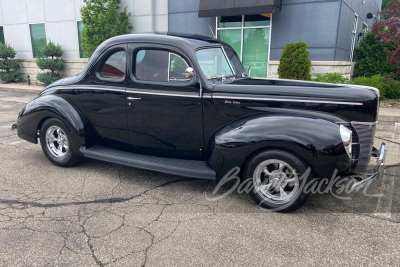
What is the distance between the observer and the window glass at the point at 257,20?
1118 cm

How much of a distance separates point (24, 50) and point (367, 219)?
18.1 m

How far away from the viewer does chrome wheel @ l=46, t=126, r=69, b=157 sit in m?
4.68

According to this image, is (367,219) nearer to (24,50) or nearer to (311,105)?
(311,105)

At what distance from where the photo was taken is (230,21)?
11828 millimetres

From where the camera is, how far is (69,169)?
465 centimetres

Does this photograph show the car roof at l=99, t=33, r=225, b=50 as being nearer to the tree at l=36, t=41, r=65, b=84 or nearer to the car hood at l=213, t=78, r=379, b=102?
the car hood at l=213, t=78, r=379, b=102

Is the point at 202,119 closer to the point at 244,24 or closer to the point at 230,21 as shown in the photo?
the point at 244,24

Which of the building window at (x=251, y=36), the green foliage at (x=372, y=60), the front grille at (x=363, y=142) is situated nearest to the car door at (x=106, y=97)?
the front grille at (x=363, y=142)

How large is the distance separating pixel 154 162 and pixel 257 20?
29.7ft

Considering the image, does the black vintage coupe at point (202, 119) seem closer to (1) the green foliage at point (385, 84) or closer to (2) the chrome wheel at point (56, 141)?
(2) the chrome wheel at point (56, 141)

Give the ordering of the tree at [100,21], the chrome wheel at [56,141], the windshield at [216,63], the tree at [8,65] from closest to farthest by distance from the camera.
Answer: the windshield at [216,63], the chrome wheel at [56,141], the tree at [100,21], the tree at [8,65]

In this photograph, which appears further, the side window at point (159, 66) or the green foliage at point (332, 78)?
the green foliage at point (332, 78)

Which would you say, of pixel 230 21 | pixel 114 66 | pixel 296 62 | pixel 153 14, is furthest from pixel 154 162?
pixel 153 14

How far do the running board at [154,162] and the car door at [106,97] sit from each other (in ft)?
0.55
